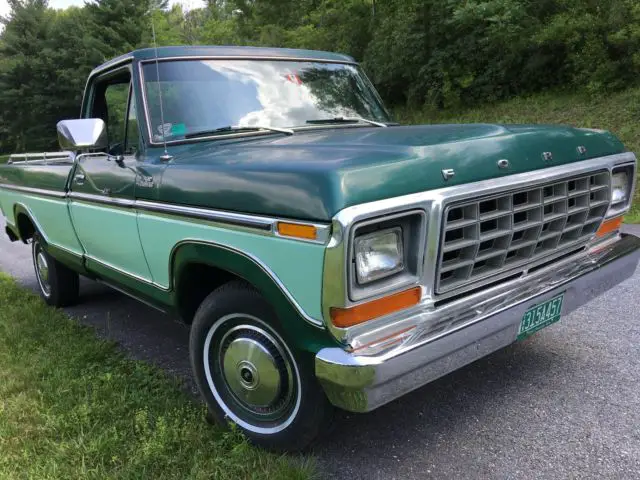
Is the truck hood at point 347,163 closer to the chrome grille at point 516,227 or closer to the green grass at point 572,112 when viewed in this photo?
the chrome grille at point 516,227

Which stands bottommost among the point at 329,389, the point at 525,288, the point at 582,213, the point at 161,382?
the point at 161,382

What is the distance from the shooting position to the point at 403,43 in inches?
730

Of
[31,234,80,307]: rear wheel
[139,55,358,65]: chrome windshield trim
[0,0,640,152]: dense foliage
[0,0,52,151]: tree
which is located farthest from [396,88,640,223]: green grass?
[0,0,52,151]: tree

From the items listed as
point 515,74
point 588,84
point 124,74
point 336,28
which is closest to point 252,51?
point 124,74

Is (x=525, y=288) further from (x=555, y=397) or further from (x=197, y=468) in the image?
(x=197, y=468)

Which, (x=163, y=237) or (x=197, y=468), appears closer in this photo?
(x=197, y=468)

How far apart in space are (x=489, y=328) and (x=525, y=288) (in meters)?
0.42

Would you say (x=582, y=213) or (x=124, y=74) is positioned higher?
(x=124, y=74)

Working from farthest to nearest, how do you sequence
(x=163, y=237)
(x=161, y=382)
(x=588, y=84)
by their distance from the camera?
(x=588, y=84)
(x=161, y=382)
(x=163, y=237)

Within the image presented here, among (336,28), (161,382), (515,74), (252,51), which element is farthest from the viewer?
(336,28)

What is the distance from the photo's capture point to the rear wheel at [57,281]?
5.16 meters

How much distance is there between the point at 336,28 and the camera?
22.6 m

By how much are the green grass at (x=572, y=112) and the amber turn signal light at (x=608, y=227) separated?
805cm

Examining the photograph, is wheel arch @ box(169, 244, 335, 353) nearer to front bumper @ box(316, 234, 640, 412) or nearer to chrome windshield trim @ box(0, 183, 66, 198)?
front bumper @ box(316, 234, 640, 412)
